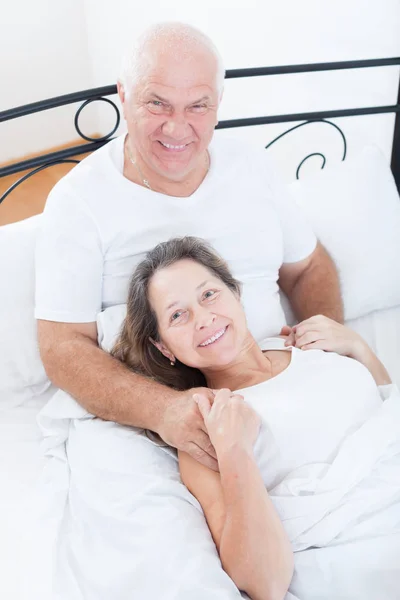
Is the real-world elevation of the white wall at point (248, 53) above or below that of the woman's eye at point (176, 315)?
above

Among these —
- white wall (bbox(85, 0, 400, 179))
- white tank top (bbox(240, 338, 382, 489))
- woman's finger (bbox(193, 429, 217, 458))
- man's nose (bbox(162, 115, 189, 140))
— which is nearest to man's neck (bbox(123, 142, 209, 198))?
man's nose (bbox(162, 115, 189, 140))

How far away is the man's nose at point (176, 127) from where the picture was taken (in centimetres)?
171

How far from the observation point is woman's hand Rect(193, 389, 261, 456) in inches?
53.1

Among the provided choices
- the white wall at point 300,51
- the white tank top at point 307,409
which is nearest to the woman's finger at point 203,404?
the white tank top at point 307,409

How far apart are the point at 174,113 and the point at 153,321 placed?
50 cm

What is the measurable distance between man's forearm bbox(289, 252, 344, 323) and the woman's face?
19.4 inches

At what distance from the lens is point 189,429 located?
4.70 feet

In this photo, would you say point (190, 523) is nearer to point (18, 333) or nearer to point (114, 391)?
point (114, 391)

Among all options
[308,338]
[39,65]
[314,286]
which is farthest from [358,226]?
[39,65]

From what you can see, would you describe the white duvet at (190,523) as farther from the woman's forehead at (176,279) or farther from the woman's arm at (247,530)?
the woman's forehead at (176,279)

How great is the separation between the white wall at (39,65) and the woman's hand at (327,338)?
2.87 meters

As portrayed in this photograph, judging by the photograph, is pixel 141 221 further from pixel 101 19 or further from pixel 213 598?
pixel 101 19

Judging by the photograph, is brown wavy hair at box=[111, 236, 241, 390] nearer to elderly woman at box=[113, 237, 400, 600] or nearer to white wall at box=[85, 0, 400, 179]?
elderly woman at box=[113, 237, 400, 600]

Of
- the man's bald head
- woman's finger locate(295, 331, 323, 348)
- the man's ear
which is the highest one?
the man's bald head
